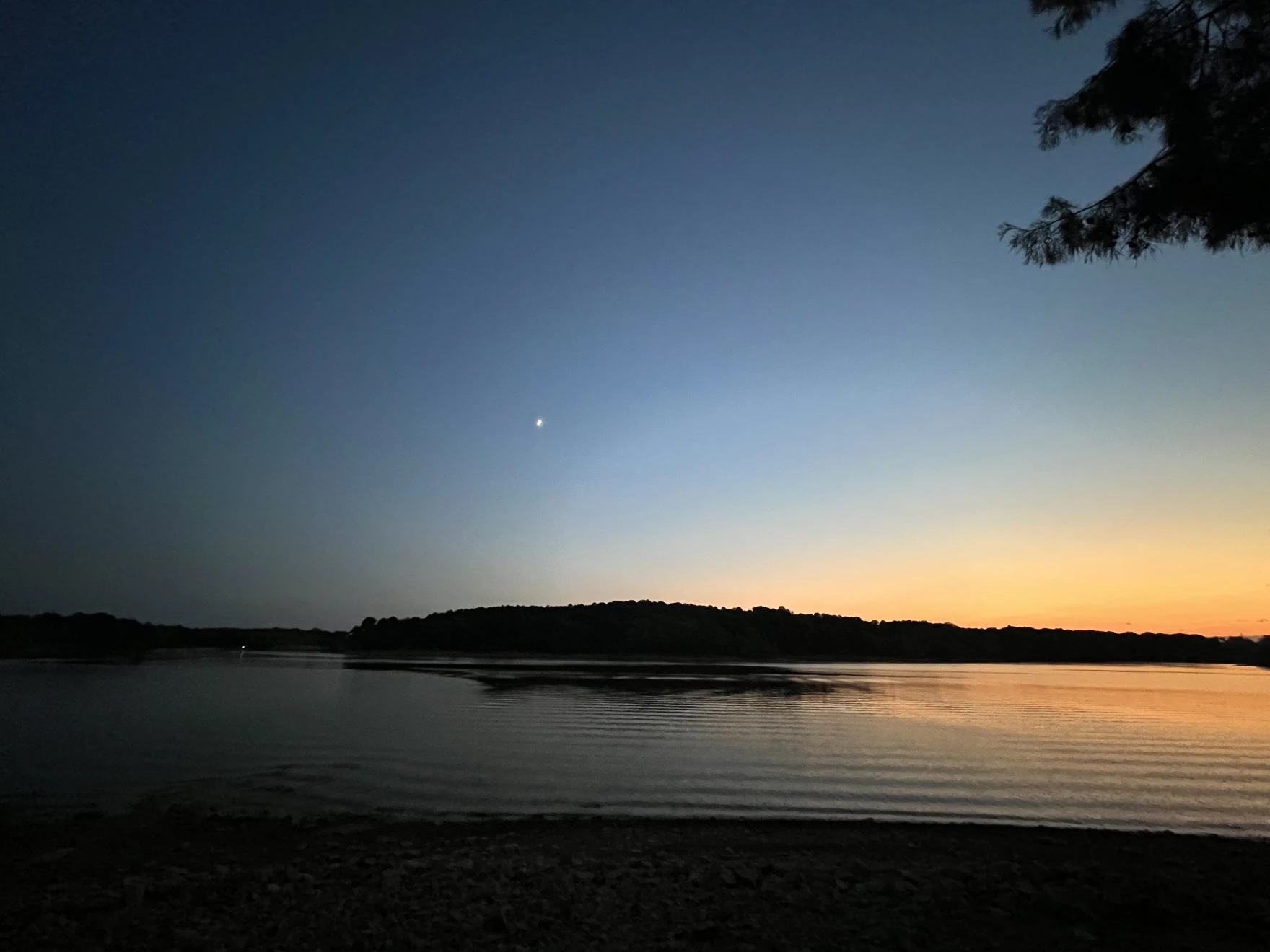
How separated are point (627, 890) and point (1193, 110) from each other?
10.2 meters

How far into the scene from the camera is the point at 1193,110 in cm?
757

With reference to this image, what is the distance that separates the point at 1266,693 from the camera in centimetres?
6041

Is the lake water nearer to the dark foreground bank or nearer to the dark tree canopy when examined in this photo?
the dark foreground bank

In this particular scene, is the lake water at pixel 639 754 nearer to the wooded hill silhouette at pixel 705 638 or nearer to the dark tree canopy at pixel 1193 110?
the dark tree canopy at pixel 1193 110

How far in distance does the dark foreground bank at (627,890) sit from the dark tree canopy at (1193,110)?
22.7ft

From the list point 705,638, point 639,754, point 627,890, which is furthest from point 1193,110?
point 705,638

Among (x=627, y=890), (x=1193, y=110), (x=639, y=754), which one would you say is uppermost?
(x=1193, y=110)

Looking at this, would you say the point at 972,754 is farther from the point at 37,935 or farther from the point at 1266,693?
the point at 1266,693

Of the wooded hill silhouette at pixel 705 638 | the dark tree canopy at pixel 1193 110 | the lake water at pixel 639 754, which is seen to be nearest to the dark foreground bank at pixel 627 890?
the lake water at pixel 639 754

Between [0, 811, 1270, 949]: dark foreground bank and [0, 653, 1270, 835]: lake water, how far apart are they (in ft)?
10.3

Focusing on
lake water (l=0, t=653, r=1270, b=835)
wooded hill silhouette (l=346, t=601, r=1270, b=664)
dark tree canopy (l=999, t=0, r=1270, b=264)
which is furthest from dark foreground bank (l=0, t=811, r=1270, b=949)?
wooded hill silhouette (l=346, t=601, r=1270, b=664)

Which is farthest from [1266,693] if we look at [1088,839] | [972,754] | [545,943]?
[545,943]

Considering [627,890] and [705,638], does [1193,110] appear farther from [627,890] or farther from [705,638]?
[705,638]

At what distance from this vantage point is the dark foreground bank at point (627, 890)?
712 centimetres
